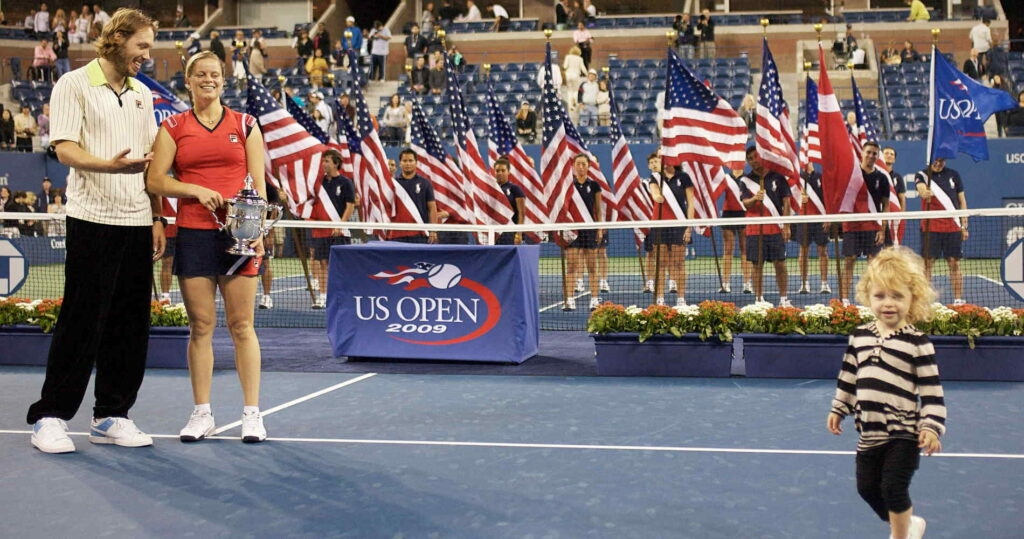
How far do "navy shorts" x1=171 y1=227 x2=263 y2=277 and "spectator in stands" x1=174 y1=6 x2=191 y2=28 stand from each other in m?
31.4

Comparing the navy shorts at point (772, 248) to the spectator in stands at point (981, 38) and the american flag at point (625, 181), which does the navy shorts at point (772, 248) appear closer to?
the american flag at point (625, 181)

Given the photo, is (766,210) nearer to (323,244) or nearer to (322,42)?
(323,244)

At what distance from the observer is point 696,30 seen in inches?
1100

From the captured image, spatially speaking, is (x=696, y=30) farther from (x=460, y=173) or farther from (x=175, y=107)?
(x=175, y=107)

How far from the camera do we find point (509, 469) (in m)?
5.62

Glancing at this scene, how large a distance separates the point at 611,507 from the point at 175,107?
7.93m

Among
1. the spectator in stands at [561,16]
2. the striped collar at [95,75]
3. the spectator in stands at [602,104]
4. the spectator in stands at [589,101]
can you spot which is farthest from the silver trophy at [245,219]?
the spectator in stands at [561,16]

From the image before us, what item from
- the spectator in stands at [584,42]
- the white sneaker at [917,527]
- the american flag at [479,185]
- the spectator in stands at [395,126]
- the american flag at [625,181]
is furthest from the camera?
the spectator in stands at [584,42]

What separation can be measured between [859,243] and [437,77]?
52.7 ft

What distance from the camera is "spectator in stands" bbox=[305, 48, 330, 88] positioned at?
93.6 feet

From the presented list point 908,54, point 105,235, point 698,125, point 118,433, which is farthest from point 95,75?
point 908,54

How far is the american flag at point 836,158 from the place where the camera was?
39.3 ft

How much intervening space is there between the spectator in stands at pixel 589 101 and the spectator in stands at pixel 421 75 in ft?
14.9

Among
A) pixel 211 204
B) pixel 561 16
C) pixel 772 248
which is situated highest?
pixel 561 16
